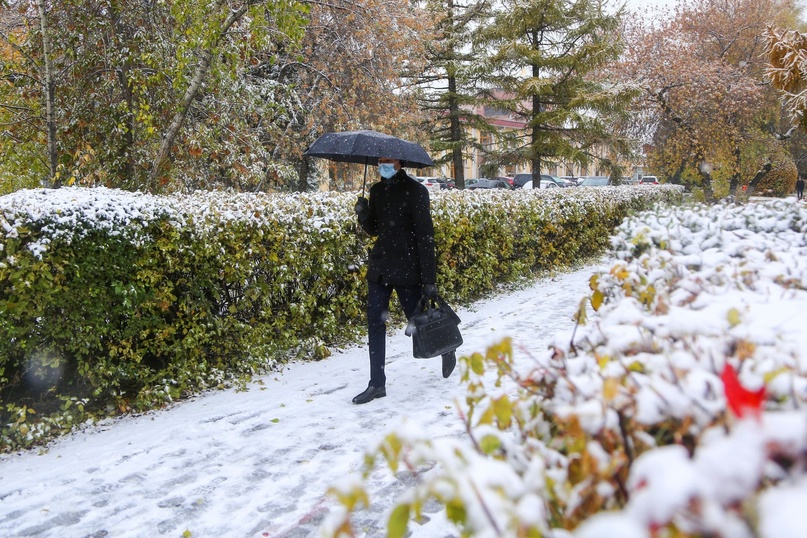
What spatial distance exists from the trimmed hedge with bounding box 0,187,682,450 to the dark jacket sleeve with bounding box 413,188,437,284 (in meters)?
1.56

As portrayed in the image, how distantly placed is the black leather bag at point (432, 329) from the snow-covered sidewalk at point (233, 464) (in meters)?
0.43

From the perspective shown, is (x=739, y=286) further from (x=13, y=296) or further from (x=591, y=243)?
(x=591, y=243)

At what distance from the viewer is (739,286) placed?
1.87m

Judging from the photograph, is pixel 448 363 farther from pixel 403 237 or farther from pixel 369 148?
pixel 369 148

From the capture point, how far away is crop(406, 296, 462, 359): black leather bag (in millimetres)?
4762

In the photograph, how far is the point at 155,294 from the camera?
4.66 metres

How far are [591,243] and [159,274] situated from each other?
34.5 feet

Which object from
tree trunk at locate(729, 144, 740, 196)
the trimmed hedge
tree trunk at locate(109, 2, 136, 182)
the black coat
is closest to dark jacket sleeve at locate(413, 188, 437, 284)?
the black coat

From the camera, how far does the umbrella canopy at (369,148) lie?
4.81m

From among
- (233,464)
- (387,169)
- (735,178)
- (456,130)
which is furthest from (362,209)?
(735,178)

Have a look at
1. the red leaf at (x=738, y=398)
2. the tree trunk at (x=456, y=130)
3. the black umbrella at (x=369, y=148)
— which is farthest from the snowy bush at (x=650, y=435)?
the tree trunk at (x=456, y=130)

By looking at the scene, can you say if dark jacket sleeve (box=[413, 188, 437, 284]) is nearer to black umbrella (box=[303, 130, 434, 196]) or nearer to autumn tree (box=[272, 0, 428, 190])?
black umbrella (box=[303, 130, 434, 196])

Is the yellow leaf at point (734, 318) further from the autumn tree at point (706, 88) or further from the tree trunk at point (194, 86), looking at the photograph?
the autumn tree at point (706, 88)

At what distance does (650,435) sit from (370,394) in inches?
152
